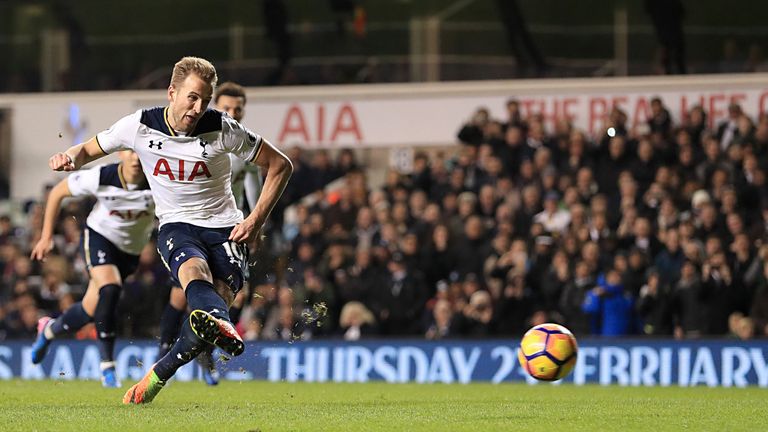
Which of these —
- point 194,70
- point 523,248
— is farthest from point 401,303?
point 194,70

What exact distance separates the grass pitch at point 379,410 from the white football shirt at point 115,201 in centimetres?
154

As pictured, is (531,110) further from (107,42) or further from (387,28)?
(107,42)

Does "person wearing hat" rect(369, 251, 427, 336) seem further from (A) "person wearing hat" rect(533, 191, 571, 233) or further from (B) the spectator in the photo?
(A) "person wearing hat" rect(533, 191, 571, 233)

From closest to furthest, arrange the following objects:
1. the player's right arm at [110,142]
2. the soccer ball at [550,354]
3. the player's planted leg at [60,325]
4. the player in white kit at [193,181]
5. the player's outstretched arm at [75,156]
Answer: the player's outstretched arm at [75,156] < the player in white kit at [193,181] < the player's right arm at [110,142] < the soccer ball at [550,354] < the player's planted leg at [60,325]

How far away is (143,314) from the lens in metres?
19.8

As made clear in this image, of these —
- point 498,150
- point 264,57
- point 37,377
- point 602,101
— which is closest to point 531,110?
point 602,101

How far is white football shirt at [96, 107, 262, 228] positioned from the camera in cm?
975

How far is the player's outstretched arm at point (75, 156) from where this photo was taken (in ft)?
30.6

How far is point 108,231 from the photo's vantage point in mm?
13375

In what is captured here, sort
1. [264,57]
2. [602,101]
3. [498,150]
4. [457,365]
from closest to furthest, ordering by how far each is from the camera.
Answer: [457,365]
[498,150]
[602,101]
[264,57]

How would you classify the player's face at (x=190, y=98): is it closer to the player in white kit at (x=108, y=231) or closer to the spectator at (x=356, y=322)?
the player in white kit at (x=108, y=231)

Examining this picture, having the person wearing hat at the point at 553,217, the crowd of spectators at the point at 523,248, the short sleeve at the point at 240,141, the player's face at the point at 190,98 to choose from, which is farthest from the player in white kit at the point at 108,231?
the person wearing hat at the point at 553,217

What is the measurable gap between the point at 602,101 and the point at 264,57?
6042 mm

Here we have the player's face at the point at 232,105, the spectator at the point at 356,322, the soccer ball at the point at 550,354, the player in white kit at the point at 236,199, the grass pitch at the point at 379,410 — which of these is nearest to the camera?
the grass pitch at the point at 379,410
